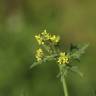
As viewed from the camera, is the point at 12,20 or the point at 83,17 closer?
the point at 12,20

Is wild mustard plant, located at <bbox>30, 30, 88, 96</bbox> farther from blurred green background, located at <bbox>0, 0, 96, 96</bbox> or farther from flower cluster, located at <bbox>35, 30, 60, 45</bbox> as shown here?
blurred green background, located at <bbox>0, 0, 96, 96</bbox>

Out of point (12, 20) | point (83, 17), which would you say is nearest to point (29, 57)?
point (12, 20)

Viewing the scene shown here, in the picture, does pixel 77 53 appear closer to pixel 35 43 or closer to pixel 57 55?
pixel 57 55

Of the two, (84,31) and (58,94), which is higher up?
(84,31)

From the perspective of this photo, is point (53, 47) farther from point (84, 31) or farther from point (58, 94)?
point (84, 31)

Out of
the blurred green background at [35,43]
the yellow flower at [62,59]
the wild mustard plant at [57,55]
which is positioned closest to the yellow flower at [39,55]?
the wild mustard plant at [57,55]

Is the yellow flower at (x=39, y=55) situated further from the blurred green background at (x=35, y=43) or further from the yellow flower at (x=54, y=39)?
the blurred green background at (x=35, y=43)

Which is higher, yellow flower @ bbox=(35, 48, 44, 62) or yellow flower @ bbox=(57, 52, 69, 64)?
yellow flower @ bbox=(35, 48, 44, 62)

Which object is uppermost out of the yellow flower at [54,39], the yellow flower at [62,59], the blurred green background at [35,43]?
the blurred green background at [35,43]

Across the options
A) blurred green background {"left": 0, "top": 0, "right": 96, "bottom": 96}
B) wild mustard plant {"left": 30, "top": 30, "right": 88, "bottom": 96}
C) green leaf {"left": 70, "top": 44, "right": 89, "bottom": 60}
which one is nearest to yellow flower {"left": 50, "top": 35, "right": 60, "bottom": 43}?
wild mustard plant {"left": 30, "top": 30, "right": 88, "bottom": 96}
